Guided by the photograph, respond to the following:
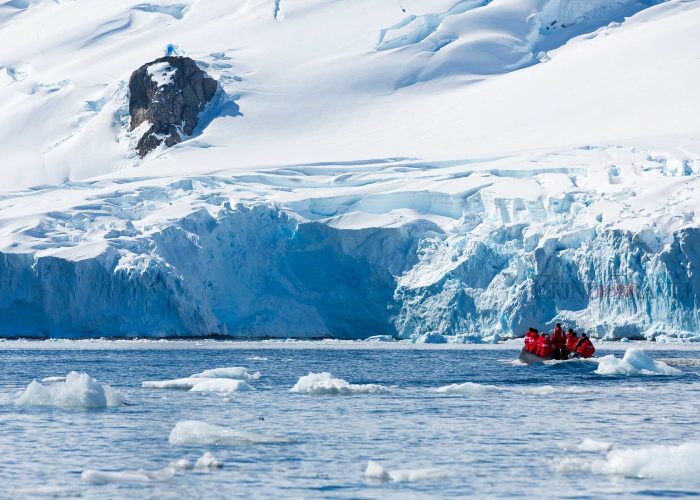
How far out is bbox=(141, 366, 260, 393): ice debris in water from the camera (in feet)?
86.2

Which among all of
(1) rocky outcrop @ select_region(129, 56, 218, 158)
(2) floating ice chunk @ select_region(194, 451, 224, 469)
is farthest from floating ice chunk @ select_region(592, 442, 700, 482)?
(1) rocky outcrop @ select_region(129, 56, 218, 158)

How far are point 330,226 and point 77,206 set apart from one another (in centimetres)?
1080

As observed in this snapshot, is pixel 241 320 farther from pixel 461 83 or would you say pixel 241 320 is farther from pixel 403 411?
pixel 461 83

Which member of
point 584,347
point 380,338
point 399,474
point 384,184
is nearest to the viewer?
point 399,474

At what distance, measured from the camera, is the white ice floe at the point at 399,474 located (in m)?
15.3

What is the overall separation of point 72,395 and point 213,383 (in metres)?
4.52

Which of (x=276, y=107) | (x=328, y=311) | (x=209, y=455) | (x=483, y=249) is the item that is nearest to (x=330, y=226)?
(x=328, y=311)

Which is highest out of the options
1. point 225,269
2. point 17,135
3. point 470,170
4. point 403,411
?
point 17,135

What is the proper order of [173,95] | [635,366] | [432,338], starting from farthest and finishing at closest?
[173,95]
[432,338]
[635,366]

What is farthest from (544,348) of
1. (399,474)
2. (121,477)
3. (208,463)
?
(121,477)

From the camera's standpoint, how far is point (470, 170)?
189ft

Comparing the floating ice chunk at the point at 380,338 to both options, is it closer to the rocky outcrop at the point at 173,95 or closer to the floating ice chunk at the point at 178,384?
the floating ice chunk at the point at 178,384

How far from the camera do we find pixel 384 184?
57.4m

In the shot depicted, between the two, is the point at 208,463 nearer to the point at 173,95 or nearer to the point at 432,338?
the point at 432,338
